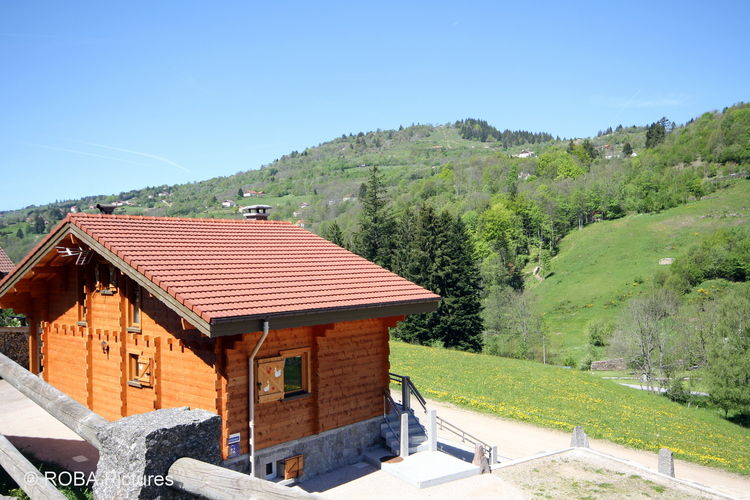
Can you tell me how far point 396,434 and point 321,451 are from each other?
8.02 feet

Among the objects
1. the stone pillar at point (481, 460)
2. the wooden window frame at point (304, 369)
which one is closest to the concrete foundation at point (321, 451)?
the wooden window frame at point (304, 369)

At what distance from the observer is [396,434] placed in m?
15.1

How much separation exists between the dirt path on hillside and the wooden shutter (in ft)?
26.7

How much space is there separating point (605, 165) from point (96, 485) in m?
145

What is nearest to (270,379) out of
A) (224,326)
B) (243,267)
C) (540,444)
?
(224,326)

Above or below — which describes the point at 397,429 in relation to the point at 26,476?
below

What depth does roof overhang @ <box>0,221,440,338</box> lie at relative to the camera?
35.5 feet

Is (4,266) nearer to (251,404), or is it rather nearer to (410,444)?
(251,404)

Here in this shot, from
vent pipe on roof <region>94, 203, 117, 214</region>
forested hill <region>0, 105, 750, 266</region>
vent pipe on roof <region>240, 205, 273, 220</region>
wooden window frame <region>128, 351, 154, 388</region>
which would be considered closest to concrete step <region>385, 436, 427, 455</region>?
wooden window frame <region>128, 351, 154, 388</region>

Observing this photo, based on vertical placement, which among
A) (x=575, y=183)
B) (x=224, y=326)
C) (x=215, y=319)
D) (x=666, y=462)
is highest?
(x=575, y=183)

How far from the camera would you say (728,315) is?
3350 centimetres

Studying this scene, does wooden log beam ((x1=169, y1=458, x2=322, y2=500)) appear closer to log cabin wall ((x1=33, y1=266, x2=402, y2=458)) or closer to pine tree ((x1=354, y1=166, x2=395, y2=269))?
log cabin wall ((x1=33, y1=266, x2=402, y2=458))

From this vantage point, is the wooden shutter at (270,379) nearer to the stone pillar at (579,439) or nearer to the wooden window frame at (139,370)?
the wooden window frame at (139,370)

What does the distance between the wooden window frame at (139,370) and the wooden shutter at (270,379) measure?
112 inches
